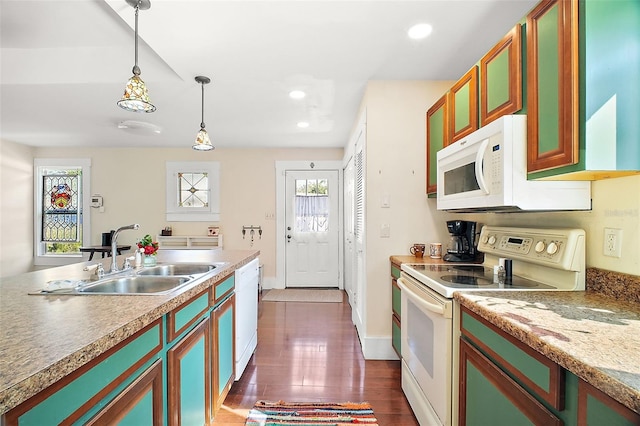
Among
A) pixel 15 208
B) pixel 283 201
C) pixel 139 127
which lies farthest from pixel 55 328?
pixel 15 208

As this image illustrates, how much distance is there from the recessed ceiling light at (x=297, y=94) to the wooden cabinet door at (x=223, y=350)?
1911 mm

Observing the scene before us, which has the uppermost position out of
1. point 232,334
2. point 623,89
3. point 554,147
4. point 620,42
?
point 620,42

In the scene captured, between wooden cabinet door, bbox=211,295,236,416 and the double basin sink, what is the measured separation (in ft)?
0.85

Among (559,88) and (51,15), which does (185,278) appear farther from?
(559,88)

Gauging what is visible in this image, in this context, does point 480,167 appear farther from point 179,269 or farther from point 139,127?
point 139,127

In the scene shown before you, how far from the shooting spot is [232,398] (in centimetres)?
209

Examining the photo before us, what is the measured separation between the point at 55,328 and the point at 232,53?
200cm

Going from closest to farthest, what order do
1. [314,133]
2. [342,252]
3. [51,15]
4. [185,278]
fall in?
1. [185,278]
2. [51,15]
3. [314,133]
4. [342,252]

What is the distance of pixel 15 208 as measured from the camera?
502cm

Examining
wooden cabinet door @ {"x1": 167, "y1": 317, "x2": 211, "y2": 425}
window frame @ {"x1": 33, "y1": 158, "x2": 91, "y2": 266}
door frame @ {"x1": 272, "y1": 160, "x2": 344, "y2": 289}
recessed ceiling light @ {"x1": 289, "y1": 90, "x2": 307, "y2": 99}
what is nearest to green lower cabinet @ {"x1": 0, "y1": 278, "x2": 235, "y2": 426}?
wooden cabinet door @ {"x1": 167, "y1": 317, "x2": 211, "y2": 425}

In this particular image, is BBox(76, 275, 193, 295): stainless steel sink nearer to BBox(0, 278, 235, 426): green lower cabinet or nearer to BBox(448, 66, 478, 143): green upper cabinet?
BBox(0, 278, 235, 426): green lower cabinet

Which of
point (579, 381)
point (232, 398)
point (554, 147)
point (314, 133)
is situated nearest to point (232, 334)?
point (232, 398)

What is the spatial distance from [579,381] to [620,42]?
3.73 feet

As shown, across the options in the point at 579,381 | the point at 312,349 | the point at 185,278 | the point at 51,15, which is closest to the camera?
the point at 579,381
